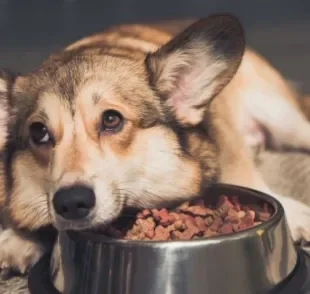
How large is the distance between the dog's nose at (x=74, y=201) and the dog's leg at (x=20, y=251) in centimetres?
30

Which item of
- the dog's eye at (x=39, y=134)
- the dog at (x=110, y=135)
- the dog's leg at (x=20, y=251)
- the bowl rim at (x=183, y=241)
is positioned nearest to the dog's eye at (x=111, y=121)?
the dog at (x=110, y=135)

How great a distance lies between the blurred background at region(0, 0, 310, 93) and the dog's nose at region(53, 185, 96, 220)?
266 cm

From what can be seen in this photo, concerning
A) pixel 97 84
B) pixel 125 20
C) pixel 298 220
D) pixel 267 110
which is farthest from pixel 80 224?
pixel 125 20

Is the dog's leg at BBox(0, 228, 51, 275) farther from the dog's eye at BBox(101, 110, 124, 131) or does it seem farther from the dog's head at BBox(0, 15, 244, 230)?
the dog's eye at BBox(101, 110, 124, 131)

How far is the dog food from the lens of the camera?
1476 millimetres

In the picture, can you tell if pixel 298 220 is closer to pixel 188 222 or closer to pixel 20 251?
pixel 188 222

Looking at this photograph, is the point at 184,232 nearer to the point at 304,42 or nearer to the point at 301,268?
the point at 301,268

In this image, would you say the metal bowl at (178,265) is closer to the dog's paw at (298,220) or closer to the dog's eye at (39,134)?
the dog's eye at (39,134)

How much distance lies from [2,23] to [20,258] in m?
3.73

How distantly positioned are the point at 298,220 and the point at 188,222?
369mm

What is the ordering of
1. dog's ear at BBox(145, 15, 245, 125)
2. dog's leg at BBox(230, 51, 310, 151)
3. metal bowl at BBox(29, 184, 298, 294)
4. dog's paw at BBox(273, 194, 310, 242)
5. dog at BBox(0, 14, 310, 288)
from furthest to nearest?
dog's leg at BBox(230, 51, 310, 151), dog's paw at BBox(273, 194, 310, 242), dog's ear at BBox(145, 15, 245, 125), dog at BBox(0, 14, 310, 288), metal bowl at BBox(29, 184, 298, 294)

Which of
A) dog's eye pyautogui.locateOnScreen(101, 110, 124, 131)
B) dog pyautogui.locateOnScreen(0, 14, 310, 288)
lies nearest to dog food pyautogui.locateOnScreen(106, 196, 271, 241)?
dog pyautogui.locateOnScreen(0, 14, 310, 288)

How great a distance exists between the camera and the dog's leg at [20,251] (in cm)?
164

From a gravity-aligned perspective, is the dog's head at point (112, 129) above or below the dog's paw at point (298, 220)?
above
